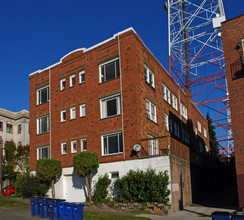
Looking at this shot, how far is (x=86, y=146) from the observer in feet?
79.1

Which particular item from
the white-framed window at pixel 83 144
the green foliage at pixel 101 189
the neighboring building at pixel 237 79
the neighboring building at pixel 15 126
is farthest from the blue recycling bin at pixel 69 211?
the neighboring building at pixel 15 126

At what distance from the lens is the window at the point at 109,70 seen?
23.7 metres

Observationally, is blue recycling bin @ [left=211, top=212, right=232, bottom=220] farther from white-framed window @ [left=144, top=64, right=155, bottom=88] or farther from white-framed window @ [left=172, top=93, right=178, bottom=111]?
white-framed window @ [left=172, top=93, right=178, bottom=111]

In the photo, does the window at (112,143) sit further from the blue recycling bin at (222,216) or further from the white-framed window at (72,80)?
the blue recycling bin at (222,216)

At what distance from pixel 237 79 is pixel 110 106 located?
9363 millimetres

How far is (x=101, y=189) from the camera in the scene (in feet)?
69.3

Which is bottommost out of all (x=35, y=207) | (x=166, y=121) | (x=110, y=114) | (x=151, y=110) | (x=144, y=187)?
(x=35, y=207)

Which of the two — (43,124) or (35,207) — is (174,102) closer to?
(43,124)

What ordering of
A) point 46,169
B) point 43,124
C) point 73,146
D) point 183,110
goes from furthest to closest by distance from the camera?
point 183,110 < point 43,124 < point 73,146 < point 46,169

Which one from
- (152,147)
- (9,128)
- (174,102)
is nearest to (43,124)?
(152,147)

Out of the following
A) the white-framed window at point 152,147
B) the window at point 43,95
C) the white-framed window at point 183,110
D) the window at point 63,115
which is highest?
the window at point 43,95

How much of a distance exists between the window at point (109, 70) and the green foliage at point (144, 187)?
25.9 ft

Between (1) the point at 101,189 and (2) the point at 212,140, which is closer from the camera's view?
(1) the point at 101,189

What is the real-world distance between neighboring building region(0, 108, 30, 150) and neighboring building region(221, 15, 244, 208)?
3972 cm
